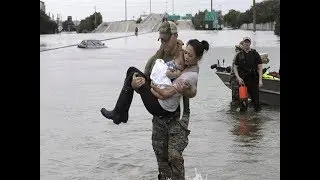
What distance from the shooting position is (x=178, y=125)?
206 inches

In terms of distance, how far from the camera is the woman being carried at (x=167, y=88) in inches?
196

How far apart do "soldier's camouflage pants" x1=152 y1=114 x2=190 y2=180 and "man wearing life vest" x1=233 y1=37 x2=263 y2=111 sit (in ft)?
19.3

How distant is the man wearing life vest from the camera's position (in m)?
11.1

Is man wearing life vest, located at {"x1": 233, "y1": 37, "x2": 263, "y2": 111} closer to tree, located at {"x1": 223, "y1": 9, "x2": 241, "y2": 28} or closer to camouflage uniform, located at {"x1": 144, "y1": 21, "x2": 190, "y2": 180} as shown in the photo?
camouflage uniform, located at {"x1": 144, "y1": 21, "x2": 190, "y2": 180}

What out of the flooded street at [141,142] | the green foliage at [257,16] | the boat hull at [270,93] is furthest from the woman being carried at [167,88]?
the green foliage at [257,16]

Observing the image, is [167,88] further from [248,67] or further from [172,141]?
[248,67]

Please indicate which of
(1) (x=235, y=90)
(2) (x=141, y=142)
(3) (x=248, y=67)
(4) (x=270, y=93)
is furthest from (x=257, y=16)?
(2) (x=141, y=142)

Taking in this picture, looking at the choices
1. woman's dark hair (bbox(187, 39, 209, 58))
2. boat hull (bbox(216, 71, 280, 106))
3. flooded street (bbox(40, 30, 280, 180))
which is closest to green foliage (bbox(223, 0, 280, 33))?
boat hull (bbox(216, 71, 280, 106))

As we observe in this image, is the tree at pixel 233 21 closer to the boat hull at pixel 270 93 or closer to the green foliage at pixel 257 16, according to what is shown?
the green foliage at pixel 257 16

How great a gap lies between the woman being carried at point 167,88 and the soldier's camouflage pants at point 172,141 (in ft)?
0.40
